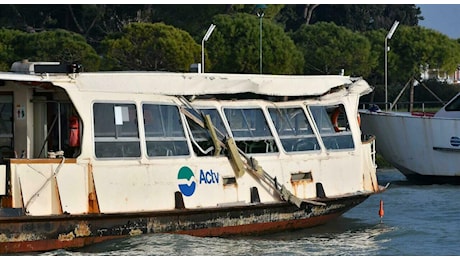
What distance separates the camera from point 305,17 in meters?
67.8

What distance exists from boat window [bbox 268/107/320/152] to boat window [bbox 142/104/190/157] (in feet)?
6.17

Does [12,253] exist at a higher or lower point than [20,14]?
lower

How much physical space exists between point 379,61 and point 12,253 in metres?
38.0

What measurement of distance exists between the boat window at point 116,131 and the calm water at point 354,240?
1.23 metres

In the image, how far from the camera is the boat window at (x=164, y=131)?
16359 millimetres

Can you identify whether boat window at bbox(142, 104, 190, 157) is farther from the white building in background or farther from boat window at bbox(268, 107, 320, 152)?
the white building in background

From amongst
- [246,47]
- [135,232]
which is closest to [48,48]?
[246,47]

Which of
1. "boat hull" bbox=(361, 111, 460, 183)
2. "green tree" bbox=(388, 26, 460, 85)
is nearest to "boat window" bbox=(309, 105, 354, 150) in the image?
"boat hull" bbox=(361, 111, 460, 183)

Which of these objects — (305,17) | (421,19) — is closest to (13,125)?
(305,17)

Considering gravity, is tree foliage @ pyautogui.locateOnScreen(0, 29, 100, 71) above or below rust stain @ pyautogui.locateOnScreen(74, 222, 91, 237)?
above

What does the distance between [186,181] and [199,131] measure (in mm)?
908

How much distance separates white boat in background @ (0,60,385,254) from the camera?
50.1 feet

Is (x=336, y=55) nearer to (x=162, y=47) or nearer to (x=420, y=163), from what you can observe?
(x=162, y=47)

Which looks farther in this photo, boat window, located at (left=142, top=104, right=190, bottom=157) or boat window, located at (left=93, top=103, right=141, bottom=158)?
boat window, located at (left=142, top=104, right=190, bottom=157)
